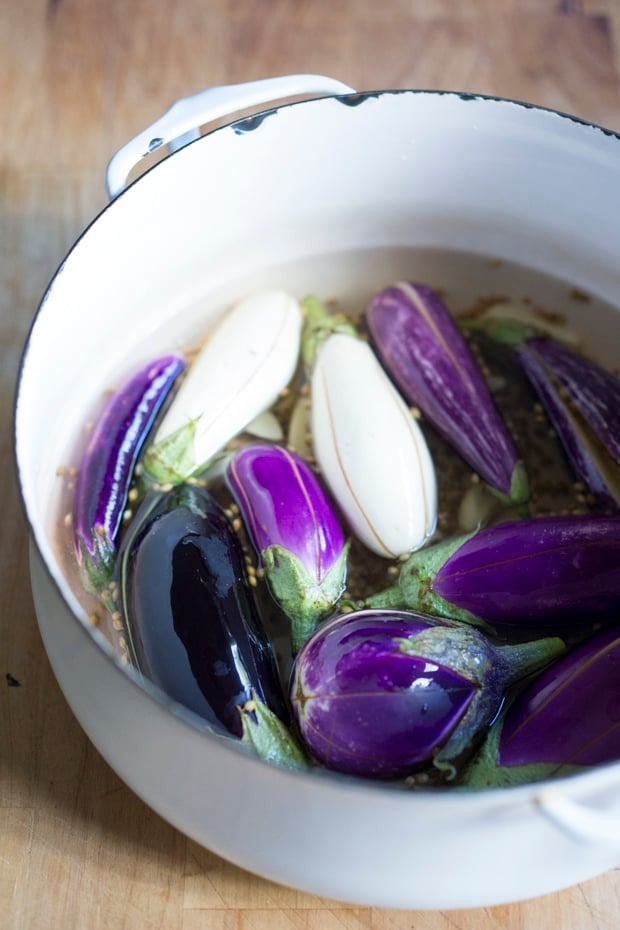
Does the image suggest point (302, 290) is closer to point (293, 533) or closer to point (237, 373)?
point (237, 373)

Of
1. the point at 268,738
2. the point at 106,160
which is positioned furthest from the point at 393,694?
the point at 106,160

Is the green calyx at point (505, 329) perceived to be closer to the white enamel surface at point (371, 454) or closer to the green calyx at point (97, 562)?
the white enamel surface at point (371, 454)

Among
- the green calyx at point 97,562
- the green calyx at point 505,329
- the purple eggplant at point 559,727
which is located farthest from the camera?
the green calyx at point 505,329

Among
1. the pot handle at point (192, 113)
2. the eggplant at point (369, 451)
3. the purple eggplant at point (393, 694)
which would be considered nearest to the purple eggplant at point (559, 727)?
the purple eggplant at point (393, 694)

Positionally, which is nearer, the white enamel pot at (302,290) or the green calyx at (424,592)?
the white enamel pot at (302,290)

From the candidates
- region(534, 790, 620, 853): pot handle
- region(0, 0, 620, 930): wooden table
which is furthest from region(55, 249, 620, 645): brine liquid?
region(534, 790, 620, 853): pot handle

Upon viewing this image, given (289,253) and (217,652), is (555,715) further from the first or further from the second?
(289,253)

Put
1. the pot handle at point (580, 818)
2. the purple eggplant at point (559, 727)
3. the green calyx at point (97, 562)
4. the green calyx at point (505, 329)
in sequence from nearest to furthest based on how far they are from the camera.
A: the pot handle at point (580, 818), the purple eggplant at point (559, 727), the green calyx at point (97, 562), the green calyx at point (505, 329)
